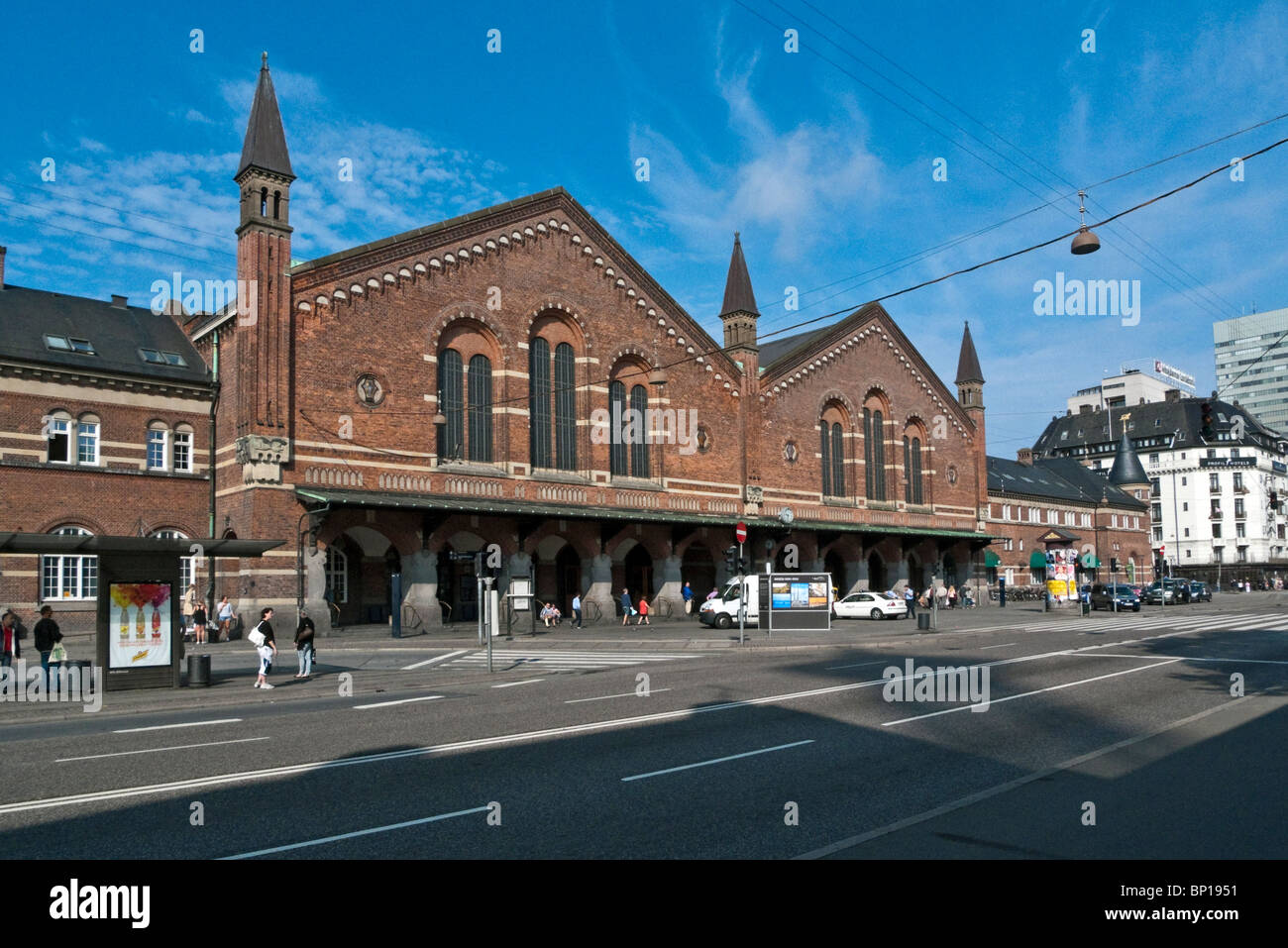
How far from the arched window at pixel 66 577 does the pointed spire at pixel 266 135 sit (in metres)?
13.1

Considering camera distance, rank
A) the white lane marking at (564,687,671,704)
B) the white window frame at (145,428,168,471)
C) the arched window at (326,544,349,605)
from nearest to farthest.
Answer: the white lane marking at (564,687,671,704) → the white window frame at (145,428,168,471) → the arched window at (326,544,349,605)

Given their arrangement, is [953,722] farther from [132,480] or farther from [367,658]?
[132,480]

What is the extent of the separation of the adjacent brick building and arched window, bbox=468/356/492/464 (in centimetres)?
8

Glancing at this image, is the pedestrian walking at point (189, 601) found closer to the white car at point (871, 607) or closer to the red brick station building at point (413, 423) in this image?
the red brick station building at point (413, 423)

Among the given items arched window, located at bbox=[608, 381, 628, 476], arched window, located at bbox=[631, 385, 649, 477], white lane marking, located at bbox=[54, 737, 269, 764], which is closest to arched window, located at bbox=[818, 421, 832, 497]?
arched window, located at bbox=[631, 385, 649, 477]

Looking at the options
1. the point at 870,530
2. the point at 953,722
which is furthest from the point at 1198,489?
the point at 953,722

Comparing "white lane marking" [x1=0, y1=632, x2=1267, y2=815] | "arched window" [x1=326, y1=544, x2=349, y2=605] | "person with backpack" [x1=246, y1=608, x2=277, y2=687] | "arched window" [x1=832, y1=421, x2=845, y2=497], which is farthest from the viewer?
"arched window" [x1=832, y1=421, x2=845, y2=497]

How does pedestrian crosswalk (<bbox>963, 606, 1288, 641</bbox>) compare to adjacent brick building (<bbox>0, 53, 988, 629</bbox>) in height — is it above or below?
below

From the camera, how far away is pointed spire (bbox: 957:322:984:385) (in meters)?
Answer: 62.7

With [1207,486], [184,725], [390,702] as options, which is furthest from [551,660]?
[1207,486]

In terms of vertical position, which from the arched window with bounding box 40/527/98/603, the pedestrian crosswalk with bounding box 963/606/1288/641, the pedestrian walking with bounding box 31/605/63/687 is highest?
Result: the arched window with bounding box 40/527/98/603

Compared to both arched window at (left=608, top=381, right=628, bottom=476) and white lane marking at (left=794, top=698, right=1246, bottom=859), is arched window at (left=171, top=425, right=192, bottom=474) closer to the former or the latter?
arched window at (left=608, top=381, right=628, bottom=476)

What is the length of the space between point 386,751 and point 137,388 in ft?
85.0

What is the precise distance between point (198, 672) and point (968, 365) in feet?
178
